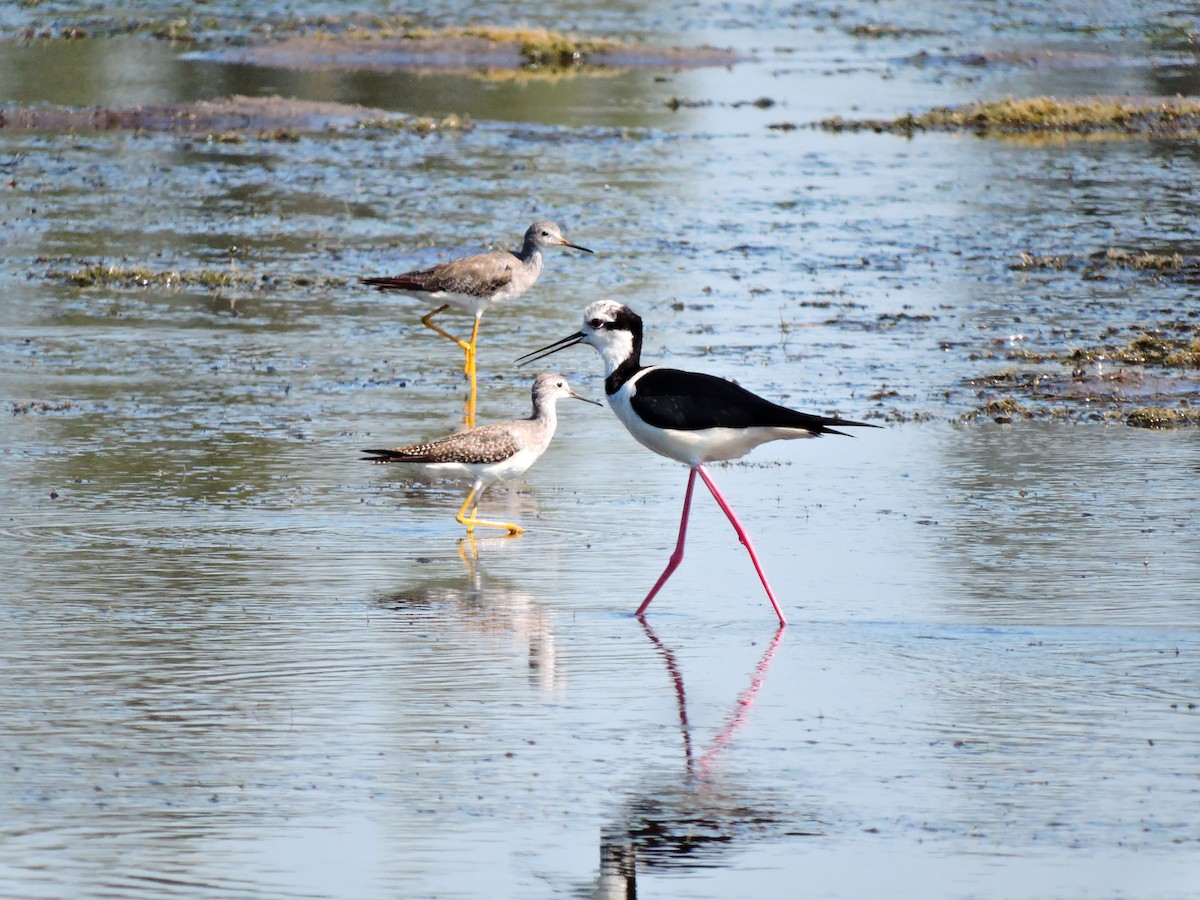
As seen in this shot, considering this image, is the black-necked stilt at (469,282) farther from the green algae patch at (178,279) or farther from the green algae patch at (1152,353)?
the green algae patch at (1152,353)

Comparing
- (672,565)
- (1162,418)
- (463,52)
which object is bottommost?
(463,52)

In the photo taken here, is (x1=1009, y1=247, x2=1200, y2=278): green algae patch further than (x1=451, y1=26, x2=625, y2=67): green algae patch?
No

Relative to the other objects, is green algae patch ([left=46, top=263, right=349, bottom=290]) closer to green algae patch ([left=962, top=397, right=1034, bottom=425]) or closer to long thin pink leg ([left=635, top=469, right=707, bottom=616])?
green algae patch ([left=962, top=397, right=1034, bottom=425])

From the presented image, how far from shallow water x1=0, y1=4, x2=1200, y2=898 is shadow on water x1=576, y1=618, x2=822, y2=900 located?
18 millimetres

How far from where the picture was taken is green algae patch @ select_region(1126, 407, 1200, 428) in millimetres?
13672

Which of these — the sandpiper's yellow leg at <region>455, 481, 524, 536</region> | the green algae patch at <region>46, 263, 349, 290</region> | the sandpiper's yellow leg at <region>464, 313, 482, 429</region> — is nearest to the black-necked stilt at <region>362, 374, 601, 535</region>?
the sandpiper's yellow leg at <region>455, 481, 524, 536</region>

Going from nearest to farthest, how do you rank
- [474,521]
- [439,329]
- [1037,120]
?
[474,521], [439,329], [1037,120]

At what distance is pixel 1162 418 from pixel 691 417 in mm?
5286

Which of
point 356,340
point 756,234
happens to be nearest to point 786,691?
point 356,340

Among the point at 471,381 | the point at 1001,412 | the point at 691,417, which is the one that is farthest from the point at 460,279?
the point at 691,417

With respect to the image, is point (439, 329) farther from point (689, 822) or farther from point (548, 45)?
point (548, 45)

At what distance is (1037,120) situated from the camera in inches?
1275

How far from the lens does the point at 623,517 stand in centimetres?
1154

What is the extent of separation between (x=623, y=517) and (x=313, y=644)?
3.06 metres
